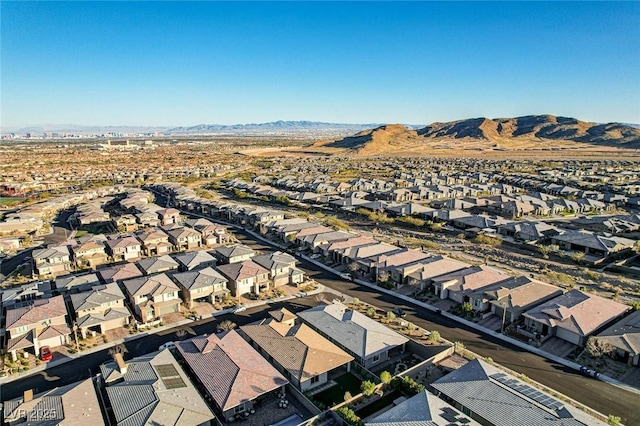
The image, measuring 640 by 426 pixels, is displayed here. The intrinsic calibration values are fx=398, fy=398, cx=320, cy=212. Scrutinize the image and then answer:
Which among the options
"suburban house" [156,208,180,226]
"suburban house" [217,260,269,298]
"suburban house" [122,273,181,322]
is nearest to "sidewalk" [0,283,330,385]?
"suburban house" [122,273,181,322]

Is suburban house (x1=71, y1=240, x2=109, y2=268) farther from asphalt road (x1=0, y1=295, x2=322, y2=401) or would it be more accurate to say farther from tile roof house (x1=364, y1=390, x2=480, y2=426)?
tile roof house (x1=364, y1=390, x2=480, y2=426)

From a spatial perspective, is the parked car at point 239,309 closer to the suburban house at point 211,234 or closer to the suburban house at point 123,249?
the suburban house at point 211,234

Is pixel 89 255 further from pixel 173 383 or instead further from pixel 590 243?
pixel 590 243

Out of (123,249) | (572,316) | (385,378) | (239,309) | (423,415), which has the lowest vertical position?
(239,309)

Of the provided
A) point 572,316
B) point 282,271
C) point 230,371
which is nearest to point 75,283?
point 282,271

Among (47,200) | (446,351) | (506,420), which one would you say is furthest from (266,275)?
(47,200)

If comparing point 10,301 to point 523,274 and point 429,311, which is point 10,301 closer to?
point 429,311
